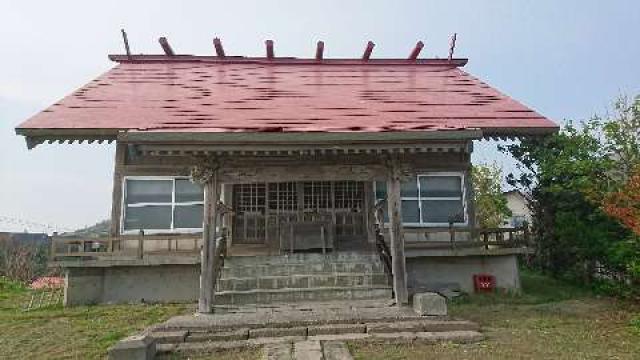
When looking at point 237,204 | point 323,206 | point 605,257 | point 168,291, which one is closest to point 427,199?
point 323,206

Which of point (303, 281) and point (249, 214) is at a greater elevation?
point (249, 214)

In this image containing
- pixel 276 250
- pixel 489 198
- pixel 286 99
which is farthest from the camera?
pixel 489 198

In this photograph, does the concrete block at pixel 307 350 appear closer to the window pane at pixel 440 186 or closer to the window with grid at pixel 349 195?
the window with grid at pixel 349 195

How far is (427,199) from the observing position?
455 inches

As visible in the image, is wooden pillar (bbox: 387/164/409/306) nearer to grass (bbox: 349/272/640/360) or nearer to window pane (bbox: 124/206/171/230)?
grass (bbox: 349/272/640/360)

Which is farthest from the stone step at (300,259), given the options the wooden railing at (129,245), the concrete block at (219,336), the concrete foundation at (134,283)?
the concrete block at (219,336)

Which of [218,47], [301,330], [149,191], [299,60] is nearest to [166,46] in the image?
[218,47]

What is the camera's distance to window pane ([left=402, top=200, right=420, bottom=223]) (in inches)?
452

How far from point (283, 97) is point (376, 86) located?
3.18 meters

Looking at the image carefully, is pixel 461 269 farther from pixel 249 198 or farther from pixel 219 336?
pixel 219 336

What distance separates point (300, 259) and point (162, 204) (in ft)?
12.8

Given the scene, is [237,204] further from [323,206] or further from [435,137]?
[435,137]

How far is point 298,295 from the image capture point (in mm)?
8453

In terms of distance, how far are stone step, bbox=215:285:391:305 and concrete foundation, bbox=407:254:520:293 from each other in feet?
7.16
